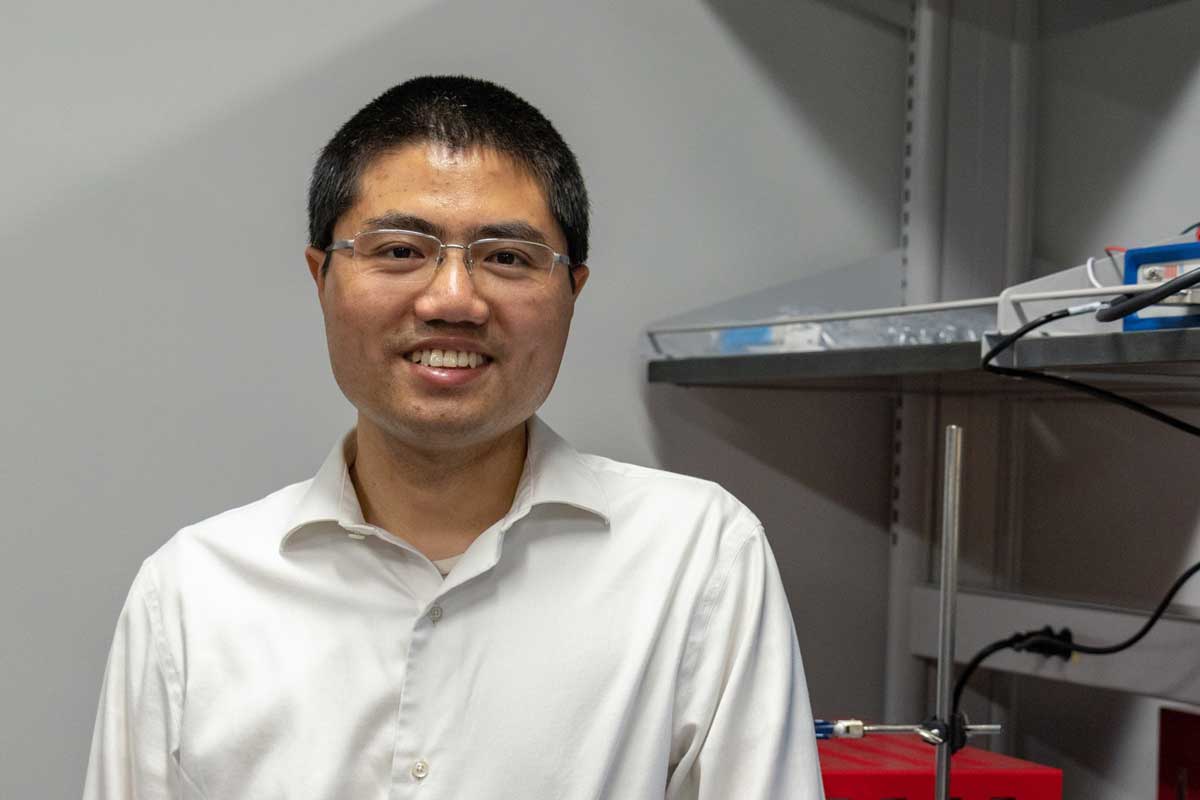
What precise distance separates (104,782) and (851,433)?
4.12ft

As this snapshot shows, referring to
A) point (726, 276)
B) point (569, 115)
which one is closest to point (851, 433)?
point (726, 276)

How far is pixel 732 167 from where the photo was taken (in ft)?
6.07

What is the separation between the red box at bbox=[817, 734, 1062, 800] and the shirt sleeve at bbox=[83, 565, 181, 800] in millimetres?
668

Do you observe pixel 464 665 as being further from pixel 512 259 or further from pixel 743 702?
pixel 512 259

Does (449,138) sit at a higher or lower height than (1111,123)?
lower

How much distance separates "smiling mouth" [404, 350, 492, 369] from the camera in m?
1.05

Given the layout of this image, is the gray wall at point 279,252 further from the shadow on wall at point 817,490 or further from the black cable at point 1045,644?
the black cable at point 1045,644

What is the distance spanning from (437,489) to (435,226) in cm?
25

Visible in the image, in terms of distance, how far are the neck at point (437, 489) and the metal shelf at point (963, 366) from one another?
507 millimetres

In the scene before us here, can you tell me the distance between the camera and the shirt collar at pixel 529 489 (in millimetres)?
1120

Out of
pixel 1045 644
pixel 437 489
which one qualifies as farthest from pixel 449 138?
pixel 1045 644

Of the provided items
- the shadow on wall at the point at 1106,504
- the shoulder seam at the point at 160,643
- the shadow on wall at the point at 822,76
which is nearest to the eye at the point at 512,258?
the shoulder seam at the point at 160,643

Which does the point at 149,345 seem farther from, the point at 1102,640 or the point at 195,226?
the point at 1102,640

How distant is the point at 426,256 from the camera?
1.06 metres
